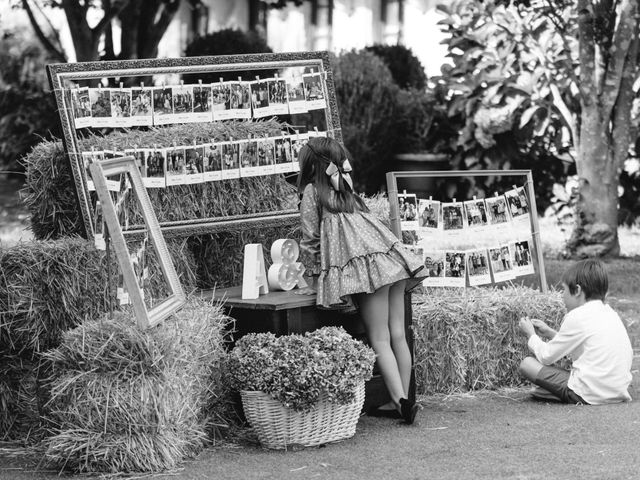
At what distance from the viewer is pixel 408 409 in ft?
17.6

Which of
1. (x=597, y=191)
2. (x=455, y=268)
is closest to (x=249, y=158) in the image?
(x=455, y=268)

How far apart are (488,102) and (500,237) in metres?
5.25

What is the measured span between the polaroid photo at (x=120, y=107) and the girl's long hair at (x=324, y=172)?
1063 millimetres

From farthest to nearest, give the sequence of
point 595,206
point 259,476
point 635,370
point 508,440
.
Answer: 1. point 595,206
2. point 635,370
3. point 508,440
4. point 259,476

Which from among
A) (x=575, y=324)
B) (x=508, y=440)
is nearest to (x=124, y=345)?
(x=508, y=440)

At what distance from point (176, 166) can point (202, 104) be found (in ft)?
1.42

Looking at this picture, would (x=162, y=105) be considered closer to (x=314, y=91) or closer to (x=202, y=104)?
(x=202, y=104)

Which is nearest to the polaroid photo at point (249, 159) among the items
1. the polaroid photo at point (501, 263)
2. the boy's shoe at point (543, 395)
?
the polaroid photo at point (501, 263)

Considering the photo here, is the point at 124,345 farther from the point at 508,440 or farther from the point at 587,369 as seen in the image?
the point at 587,369

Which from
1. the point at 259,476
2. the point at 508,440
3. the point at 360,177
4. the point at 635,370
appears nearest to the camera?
the point at 259,476

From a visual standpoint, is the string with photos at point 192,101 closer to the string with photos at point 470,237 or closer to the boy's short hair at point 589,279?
the string with photos at point 470,237

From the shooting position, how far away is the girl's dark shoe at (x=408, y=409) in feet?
17.5

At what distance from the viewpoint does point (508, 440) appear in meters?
4.99

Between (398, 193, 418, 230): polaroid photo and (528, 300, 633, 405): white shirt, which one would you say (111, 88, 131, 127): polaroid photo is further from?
(528, 300, 633, 405): white shirt
